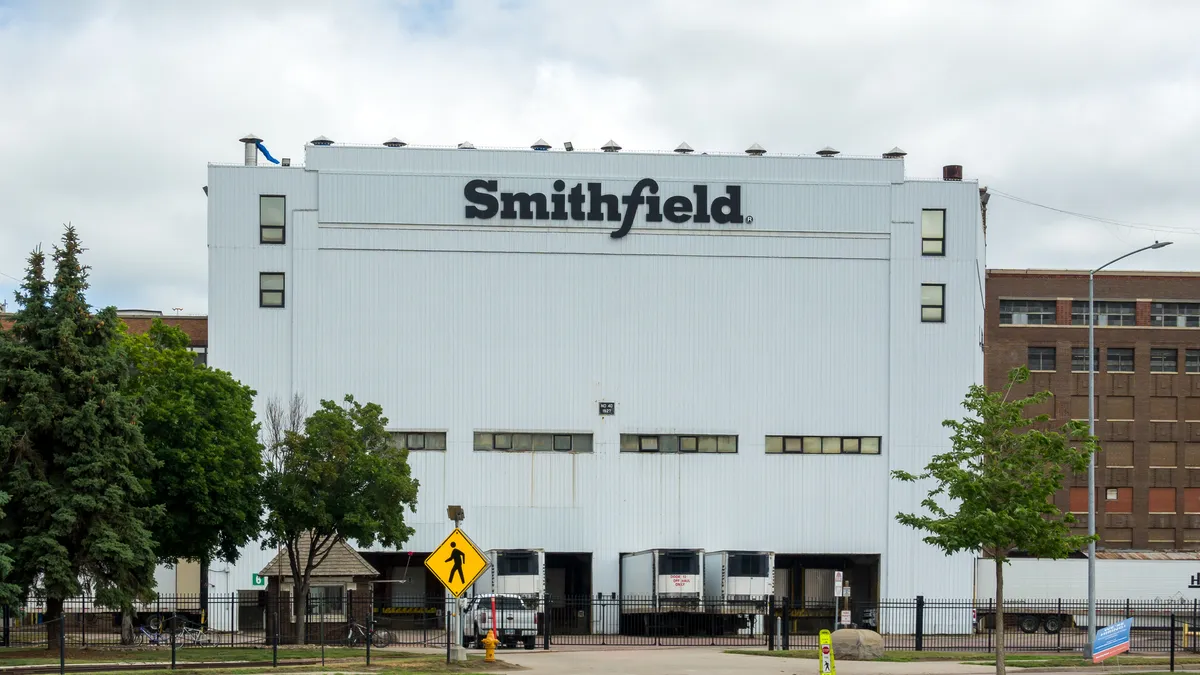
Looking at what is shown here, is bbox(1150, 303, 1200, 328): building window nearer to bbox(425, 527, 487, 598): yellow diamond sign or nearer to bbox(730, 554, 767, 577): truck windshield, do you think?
bbox(730, 554, 767, 577): truck windshield

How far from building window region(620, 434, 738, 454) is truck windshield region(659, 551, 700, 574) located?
8.03 meters

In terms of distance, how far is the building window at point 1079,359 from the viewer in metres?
98.3

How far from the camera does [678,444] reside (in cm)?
6272

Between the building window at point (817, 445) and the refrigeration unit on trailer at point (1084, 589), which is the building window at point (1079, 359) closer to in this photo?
the refrigeration unit on trailer at point (1084, 589)

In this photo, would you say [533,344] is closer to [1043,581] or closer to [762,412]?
[762,412]

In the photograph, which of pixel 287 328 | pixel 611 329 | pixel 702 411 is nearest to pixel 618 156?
pixel 611 329

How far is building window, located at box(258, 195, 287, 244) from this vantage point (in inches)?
2435

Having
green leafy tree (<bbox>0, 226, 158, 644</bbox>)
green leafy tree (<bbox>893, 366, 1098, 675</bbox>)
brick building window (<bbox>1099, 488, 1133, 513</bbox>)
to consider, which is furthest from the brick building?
green leafy tree (<bbox>0, 226, 158, 644</bbox>)

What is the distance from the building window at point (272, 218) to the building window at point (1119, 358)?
60.8m

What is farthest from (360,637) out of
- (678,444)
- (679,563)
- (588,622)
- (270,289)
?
(678,444)

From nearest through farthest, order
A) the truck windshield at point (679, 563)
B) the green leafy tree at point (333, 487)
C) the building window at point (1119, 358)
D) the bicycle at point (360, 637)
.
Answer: the green leafy tree at point (333, 487), the bicycle at point (360, 637), the truck windshield at point (679, 563), the building window at point (1119, 358)

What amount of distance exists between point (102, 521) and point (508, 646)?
45.9ft

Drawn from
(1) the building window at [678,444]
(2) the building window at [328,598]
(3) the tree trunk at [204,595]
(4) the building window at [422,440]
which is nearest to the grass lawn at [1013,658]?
(2) the building window at [328,598]

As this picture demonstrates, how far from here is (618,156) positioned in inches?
2495
